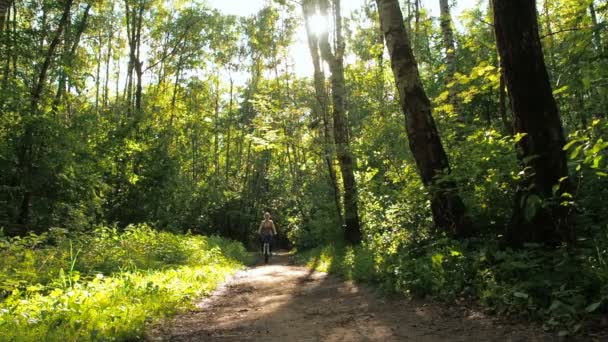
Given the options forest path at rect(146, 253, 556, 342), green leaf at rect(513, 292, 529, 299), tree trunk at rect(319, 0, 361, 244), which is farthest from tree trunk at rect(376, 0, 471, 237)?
tree trunk at rect(319, 0, 361, 244)

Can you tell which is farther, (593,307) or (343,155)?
(343,155)

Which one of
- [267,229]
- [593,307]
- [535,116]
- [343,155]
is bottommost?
[593,307]

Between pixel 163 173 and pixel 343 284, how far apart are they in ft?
43.3

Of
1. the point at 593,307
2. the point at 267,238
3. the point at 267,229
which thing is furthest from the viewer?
the point at 267,238

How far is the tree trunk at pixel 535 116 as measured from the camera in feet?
17.3

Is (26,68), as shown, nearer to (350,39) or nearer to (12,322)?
(12,322)

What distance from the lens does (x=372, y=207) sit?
12594 millimetres

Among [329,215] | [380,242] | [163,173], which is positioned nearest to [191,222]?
[163,173]

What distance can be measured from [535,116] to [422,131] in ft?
7.86

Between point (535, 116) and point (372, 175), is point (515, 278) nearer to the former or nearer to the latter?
point (535, 116)

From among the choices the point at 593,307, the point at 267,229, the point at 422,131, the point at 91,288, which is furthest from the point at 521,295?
the point at 267,229

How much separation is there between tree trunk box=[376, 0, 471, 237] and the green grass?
462 cm

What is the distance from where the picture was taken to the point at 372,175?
472 inches

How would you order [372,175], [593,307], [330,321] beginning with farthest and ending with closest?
1. [372,175]
2. [330,321]
3. [593,307]
